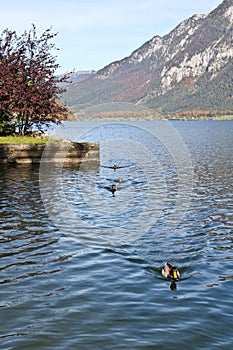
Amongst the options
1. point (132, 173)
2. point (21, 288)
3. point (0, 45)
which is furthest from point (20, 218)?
point (0, 45)

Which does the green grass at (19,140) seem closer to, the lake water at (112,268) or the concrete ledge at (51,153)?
the concrete ledge at (51,153)

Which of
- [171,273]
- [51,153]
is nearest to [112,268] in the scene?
[171,273]

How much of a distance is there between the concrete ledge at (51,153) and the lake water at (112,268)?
20.7ft

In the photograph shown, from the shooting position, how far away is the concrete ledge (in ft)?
98.9

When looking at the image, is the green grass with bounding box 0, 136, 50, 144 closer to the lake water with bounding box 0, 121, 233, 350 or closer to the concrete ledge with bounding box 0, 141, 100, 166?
the concrete ledge with bounding box 0, 141, 100, 166

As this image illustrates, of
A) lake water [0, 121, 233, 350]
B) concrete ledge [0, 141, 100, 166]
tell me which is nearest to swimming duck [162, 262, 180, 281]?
lake water [0, 121, 233, 350]

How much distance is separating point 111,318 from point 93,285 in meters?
1.80

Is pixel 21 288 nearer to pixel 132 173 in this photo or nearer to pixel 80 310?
pixel 80 310

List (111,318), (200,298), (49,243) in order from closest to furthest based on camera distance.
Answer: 1. (111,318)
2. (200,298)
3. (49,243)

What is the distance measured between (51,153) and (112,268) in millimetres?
20821

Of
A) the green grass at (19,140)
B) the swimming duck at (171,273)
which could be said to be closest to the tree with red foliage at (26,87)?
the green grass at (19,140)

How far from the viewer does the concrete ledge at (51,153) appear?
30.1m

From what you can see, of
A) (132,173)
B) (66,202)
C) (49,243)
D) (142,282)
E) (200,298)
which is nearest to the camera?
(200,298)

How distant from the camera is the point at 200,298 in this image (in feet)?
32.4
